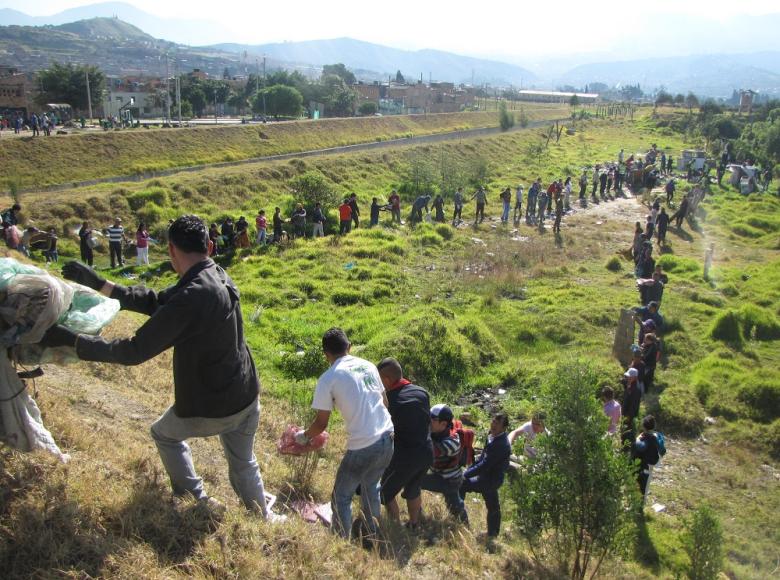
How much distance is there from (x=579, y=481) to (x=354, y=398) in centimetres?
182

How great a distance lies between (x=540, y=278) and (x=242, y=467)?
12111 mm

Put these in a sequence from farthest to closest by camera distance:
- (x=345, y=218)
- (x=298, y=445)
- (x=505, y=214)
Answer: (x=505, y=214) → (x=345, y=218) → (x=298, y=445)

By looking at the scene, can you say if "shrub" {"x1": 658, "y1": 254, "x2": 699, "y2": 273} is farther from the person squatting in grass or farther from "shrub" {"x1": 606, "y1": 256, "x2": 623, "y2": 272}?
the person squatting in grass

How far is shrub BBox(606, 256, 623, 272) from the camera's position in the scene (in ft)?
51.5

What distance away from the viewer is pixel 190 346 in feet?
9.74

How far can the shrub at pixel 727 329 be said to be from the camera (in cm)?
1075

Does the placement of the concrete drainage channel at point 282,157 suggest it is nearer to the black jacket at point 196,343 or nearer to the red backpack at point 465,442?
the red backpack at point 465,442

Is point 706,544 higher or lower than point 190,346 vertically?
lower

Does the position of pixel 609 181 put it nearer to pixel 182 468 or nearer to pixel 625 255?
pixel 625 255

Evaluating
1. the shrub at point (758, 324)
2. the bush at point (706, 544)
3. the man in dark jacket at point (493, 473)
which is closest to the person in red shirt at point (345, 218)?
the shrub at point (758, 324)

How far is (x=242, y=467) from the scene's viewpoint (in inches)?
138

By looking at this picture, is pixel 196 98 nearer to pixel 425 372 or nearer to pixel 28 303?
pixel 425 372

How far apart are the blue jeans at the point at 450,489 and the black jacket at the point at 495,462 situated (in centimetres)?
21

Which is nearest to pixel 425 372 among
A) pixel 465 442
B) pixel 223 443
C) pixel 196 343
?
pixel 465 442
